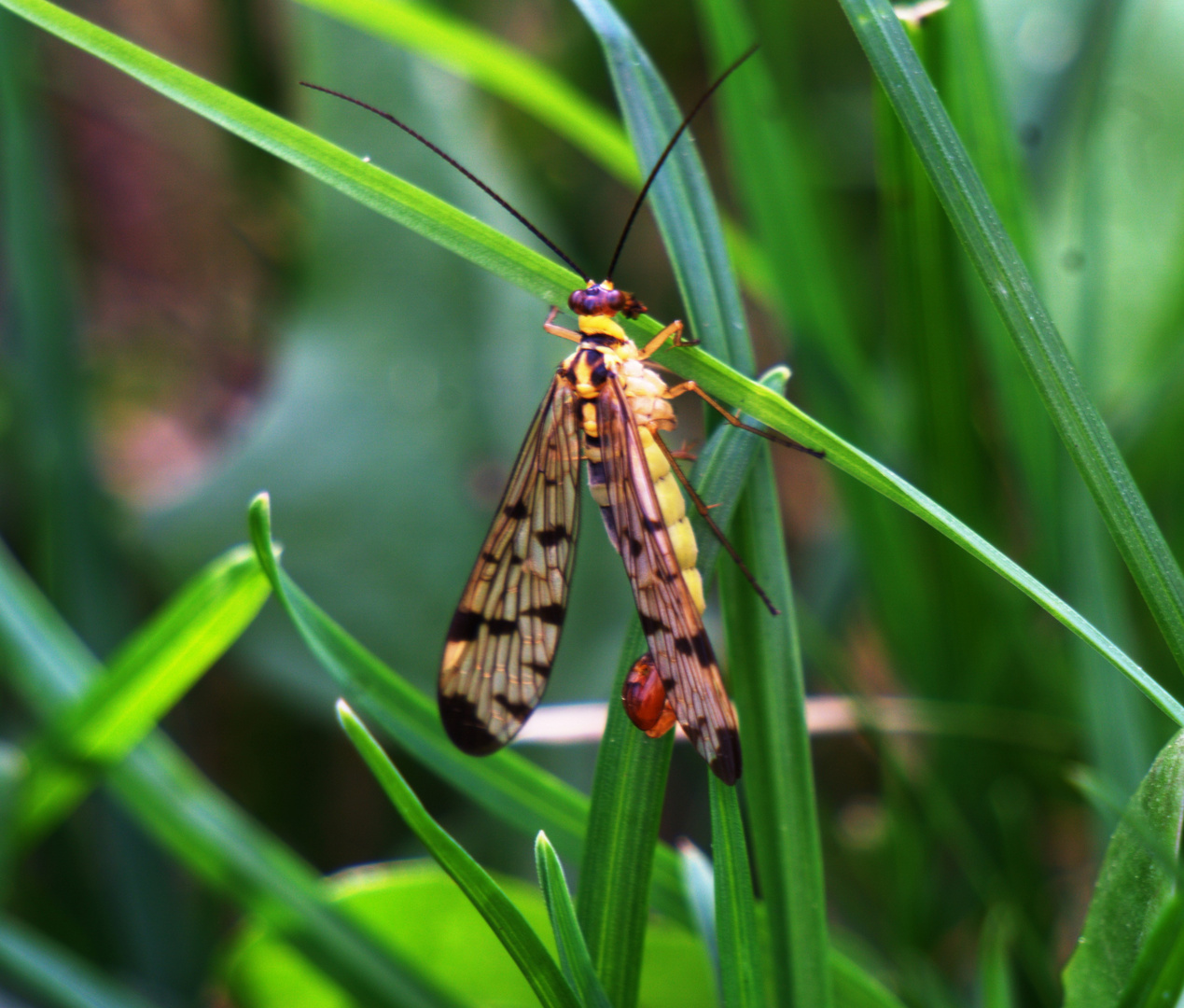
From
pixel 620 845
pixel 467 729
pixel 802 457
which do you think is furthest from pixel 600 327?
pixel 802 457

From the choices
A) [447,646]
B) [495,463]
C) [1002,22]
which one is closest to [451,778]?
[447,646]

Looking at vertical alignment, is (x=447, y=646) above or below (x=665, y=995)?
above

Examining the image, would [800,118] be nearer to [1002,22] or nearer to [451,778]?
[1002,22]

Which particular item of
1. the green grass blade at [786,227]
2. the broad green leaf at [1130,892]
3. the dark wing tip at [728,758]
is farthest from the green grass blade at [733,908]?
the green grass blade at [786,227]

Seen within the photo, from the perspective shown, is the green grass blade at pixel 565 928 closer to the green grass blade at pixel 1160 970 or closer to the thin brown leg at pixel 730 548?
the thin brown leg at pixel 730 548

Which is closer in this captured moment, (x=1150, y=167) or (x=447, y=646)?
(x=447, y=646)
